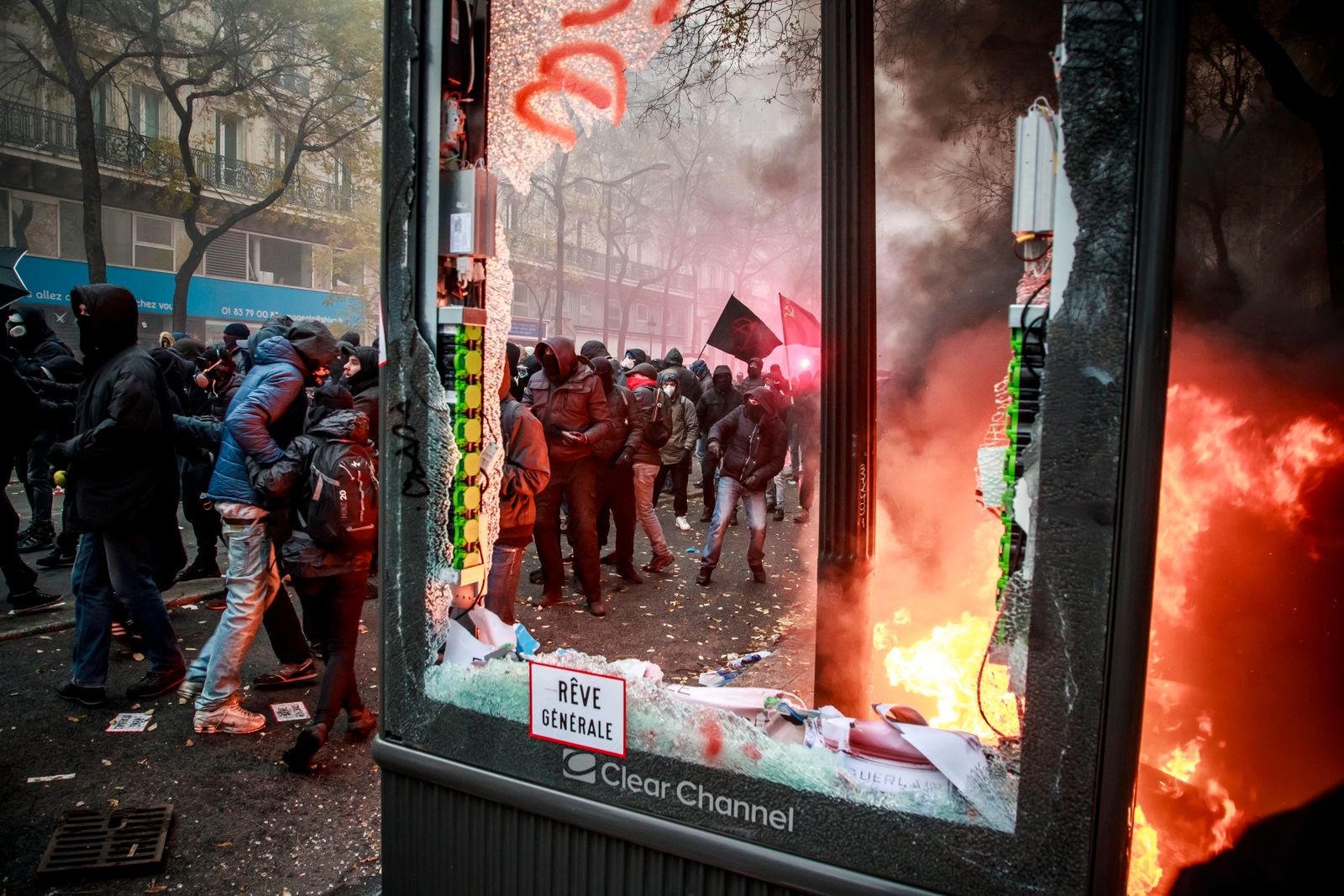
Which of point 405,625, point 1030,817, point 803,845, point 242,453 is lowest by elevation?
point 803,845

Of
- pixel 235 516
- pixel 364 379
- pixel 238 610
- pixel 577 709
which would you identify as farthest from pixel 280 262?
pixel 577 709

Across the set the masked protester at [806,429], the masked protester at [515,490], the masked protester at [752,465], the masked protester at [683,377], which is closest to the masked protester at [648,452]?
the masked protester at [752,465]

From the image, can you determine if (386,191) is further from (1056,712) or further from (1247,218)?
(1247,218)

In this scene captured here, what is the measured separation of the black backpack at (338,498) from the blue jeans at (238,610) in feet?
1.78

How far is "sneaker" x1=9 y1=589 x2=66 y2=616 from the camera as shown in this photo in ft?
20.7

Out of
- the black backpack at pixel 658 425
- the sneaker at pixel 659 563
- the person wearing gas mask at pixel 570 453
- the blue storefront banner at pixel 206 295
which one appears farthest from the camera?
the blue storefront banner at pixel 206 295

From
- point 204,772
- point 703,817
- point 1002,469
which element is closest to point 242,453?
point 204,772

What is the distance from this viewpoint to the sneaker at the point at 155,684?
16.4 ft

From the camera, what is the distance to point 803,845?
1.80 m

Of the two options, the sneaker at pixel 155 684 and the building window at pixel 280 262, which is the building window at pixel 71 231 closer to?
the building window at pixel 280 262

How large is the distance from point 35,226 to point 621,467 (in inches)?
899

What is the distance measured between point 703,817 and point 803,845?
0.23 meters

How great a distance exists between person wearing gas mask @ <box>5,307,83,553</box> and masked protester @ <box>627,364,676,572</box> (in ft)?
17.3

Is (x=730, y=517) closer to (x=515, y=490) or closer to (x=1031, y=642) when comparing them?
(x=515, y=490)
